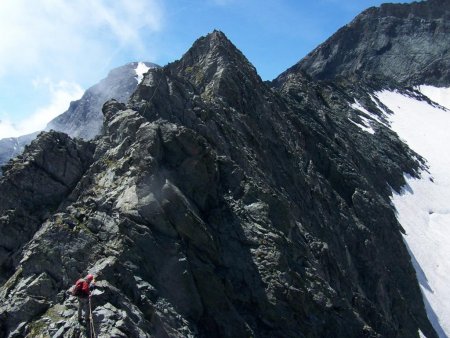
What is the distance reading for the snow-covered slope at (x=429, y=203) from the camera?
52.3 meters

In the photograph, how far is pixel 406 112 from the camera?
405 ft

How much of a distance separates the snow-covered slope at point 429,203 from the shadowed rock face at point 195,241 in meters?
6.11

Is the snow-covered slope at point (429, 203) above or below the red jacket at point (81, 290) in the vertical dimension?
above

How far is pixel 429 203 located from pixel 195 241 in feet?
190

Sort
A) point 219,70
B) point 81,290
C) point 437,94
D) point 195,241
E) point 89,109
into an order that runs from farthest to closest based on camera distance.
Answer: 1. point 89,109
2. point 437,94
3. point 219,70
4. point 195,241
5. point 81,290

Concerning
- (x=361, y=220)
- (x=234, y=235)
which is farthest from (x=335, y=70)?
(x=234, y=235)

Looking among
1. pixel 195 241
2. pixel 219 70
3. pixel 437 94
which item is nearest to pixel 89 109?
pixel 437 94

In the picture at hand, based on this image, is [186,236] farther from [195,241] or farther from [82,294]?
[82,294]

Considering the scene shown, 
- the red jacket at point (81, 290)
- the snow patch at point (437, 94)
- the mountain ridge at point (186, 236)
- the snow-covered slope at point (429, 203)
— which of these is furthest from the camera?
the snow patch at point (437, 94)

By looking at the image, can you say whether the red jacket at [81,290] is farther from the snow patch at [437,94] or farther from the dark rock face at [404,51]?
the dark rock face at [404,51]

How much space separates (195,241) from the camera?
79.3ft

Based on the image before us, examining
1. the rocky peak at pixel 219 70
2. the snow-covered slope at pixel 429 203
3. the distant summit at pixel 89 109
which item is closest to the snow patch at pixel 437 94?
the snow-covered slope at pixel 429 203

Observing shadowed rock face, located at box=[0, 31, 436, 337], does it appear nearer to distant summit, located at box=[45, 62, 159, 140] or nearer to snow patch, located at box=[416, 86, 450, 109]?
distant summit, located at box=[45, 62, 159, 140]

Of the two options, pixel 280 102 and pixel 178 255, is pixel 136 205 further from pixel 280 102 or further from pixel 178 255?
pixel 280 102
